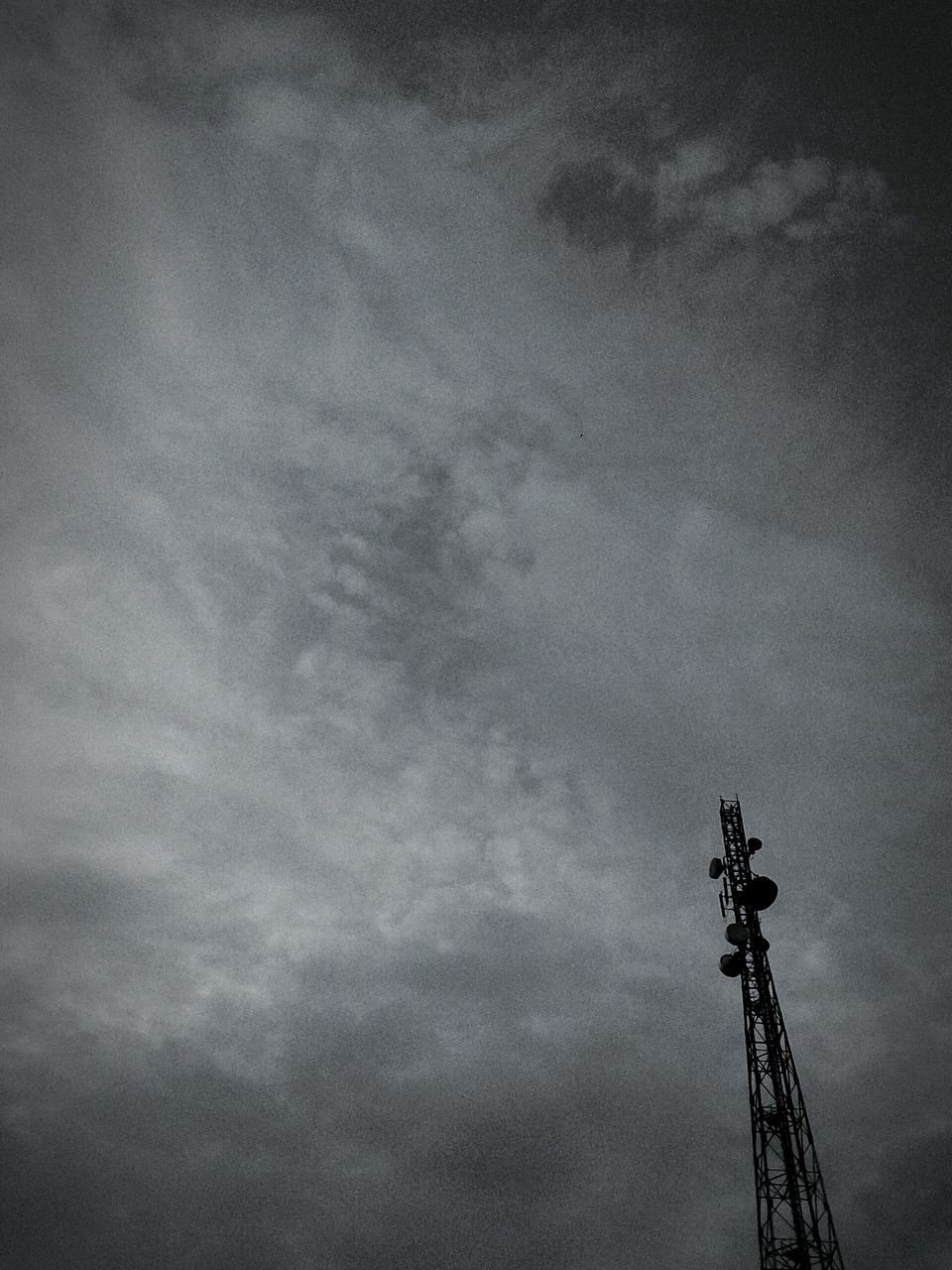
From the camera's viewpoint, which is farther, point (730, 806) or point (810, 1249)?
point (730, 806)

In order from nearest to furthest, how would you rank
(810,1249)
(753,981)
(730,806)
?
(810,1249)
(753,981)
(730,806)

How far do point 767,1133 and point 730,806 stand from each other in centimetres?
1304

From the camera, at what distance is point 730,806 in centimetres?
3794

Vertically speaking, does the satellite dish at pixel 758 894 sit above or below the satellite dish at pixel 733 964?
above

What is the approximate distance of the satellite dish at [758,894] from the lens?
34.8 meters

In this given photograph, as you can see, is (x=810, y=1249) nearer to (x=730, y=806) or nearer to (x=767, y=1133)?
(x=767, y=1133)

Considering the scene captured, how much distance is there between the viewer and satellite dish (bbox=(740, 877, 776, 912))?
34.8 meters

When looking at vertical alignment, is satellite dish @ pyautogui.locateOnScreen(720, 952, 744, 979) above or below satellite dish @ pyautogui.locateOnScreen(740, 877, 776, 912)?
below

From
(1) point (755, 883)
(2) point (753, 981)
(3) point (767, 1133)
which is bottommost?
(3) point (767, 1133)

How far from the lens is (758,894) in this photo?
34844 mm

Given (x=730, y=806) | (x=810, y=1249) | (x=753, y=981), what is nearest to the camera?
(x=810, y=1249)

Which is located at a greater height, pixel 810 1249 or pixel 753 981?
pixel 753 981

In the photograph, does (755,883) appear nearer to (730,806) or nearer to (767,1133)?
(730,806)

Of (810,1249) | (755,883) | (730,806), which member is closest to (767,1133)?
(810,1249)
